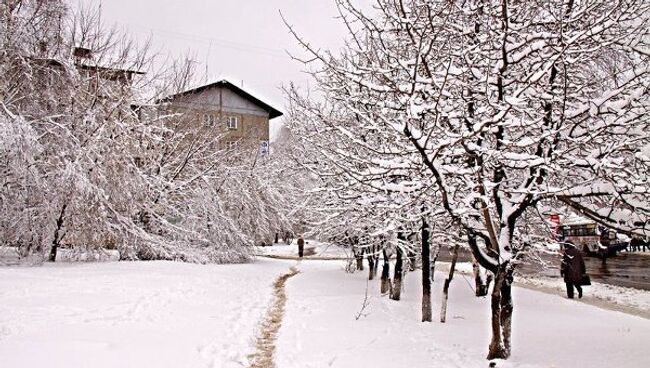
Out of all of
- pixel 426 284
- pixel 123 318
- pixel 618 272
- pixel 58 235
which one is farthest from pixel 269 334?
pixel 618 272

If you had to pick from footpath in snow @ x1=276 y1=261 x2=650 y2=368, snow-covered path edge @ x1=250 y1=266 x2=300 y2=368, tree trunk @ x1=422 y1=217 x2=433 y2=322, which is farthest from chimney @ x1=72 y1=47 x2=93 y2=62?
tree trunk @ x1=422 y1=217 x2=433 y2=322

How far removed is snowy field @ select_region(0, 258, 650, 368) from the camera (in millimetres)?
6707

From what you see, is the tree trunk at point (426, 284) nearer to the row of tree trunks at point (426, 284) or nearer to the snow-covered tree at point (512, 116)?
the row of tree trunks at point (426, 284)

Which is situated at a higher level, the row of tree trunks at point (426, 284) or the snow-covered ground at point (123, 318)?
the row of tree trunks at point (426, 284)

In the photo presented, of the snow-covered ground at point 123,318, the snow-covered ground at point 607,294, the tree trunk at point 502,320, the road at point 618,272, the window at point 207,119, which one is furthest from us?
the window at point 207,119

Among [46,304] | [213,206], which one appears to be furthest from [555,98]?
[213,206]

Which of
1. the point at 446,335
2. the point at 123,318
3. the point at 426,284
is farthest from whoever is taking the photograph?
the point at 426,284

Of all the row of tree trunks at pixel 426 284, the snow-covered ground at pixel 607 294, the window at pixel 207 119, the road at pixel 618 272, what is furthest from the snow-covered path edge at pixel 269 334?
the window at pixel 207 119

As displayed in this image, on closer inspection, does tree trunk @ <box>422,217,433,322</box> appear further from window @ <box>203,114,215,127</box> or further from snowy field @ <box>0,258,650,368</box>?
window @ <box>203,114,215,127</box>

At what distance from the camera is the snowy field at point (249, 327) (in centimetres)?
671

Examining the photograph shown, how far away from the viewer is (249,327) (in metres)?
9.42

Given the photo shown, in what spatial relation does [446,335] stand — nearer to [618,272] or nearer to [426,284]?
[426,284]

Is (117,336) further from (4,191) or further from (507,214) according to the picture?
(4,191)

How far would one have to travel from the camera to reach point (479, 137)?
605 cm
